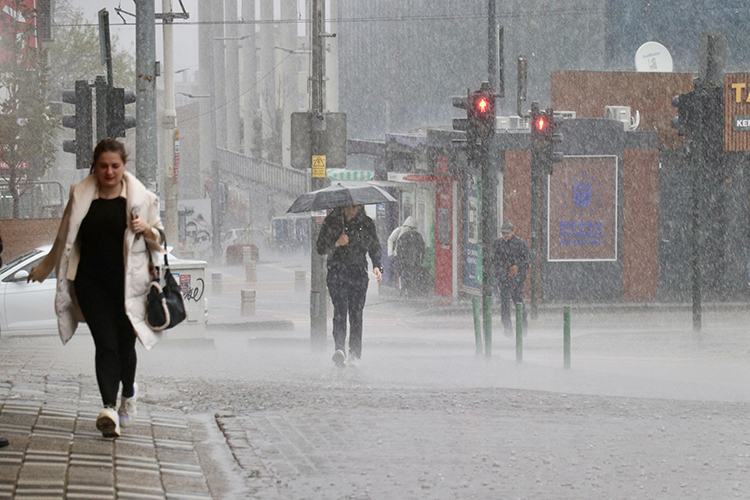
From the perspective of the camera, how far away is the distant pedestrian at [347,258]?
1062 centimetres

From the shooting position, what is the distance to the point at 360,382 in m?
9.66

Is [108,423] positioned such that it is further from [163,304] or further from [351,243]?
[351,243]

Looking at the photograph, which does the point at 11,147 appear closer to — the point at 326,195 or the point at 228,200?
the point at 326,195

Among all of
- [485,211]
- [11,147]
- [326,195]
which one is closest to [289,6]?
[11,147]

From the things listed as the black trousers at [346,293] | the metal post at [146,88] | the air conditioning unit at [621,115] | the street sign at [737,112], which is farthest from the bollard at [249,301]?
the street sign at [737,112]

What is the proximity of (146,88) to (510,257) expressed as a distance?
257 inches

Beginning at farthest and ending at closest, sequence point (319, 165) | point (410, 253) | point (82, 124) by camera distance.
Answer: point (410, 253) < point (319, 165) < point (82, 124)

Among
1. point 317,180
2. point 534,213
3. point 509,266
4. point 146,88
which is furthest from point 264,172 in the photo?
point 146,88

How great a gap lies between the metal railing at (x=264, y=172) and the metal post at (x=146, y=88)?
37610mm

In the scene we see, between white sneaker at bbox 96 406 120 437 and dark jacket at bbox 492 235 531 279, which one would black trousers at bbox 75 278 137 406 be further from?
dark jacket at bbox 492 235 531 279

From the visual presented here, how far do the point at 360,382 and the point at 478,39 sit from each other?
1351 inches

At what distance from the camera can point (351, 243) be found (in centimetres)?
1065

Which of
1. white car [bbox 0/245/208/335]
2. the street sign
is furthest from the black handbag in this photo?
the street sign

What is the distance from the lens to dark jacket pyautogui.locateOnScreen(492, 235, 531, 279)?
54.1ft
